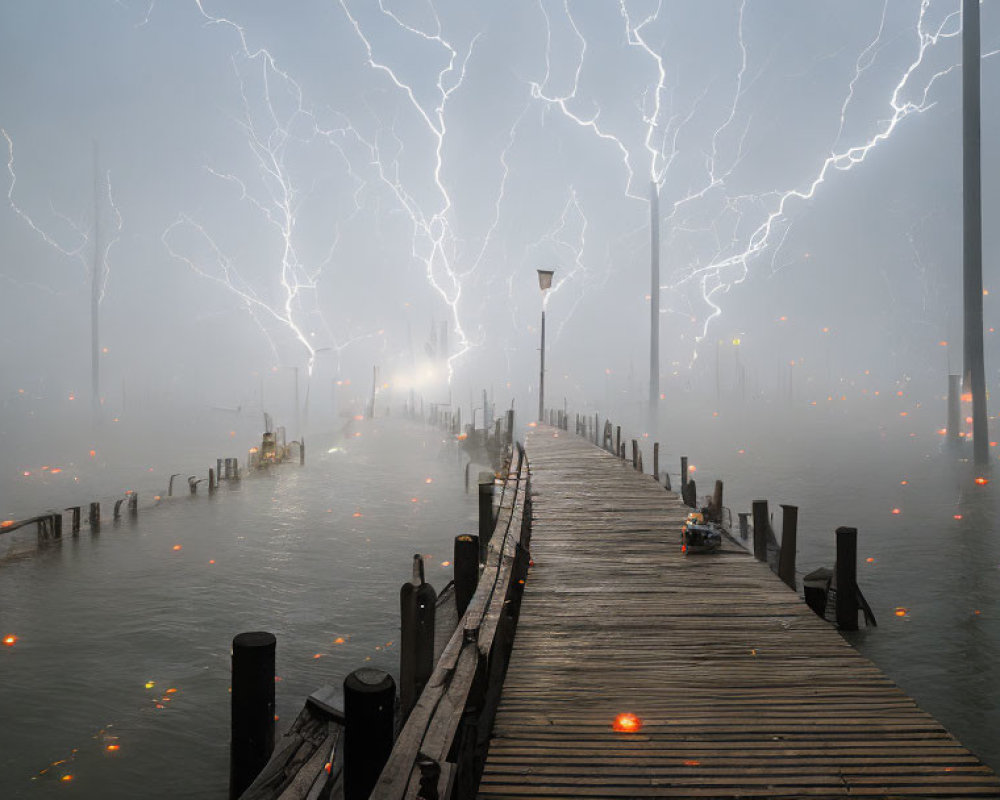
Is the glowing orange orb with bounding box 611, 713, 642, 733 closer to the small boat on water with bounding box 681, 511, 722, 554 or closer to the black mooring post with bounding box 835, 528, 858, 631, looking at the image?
the small boat on water with bounding box 681, 511, 722, 554

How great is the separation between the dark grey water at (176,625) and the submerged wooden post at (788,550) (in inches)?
274

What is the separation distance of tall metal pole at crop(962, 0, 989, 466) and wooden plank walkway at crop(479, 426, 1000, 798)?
29.2m

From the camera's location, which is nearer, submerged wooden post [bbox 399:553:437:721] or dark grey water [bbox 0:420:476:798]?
submerged wooden post [bbox 399:553:437:721]

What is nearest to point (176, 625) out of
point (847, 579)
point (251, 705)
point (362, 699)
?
point (251, 705)

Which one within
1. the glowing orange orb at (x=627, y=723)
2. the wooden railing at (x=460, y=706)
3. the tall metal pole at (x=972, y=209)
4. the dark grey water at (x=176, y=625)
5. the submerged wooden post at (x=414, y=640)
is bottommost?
the dark grey water at (x=176, y=625)

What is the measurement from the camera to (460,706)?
372cm

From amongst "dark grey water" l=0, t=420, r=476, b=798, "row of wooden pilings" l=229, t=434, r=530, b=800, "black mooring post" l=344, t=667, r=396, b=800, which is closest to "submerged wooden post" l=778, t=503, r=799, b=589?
"row of wooden pilings" l=229, t=434, r=530, b=800

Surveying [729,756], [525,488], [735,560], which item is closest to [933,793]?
[729,756]

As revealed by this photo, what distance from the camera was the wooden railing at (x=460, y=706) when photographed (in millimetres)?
3076

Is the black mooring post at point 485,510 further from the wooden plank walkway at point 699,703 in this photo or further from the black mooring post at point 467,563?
the wooden plank walkway at point 699,703

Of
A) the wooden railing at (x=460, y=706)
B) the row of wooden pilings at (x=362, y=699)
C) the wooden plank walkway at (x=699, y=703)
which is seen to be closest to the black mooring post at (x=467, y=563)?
the row of wooden pilings at (x=362, y=699)

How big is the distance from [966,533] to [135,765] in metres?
23.3

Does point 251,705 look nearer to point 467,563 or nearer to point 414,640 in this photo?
point 414,640

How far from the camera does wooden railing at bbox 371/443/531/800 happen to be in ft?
10.1
